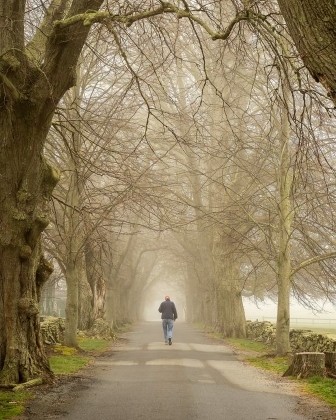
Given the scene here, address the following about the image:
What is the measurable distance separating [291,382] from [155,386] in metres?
2.74

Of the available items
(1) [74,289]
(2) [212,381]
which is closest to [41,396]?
(2) [212,381]

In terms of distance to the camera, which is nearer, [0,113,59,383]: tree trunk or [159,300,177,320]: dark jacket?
[0,113,59,383]: tree trunk

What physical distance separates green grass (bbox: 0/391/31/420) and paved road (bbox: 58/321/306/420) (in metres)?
0.60

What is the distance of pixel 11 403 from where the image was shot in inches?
309

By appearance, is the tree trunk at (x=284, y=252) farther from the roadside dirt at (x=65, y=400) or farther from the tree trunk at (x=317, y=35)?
the tree trunk at (x=317, y=35)

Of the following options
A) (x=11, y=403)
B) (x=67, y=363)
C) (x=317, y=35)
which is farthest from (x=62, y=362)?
(x=317, y=35)

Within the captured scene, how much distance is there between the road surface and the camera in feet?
24.6

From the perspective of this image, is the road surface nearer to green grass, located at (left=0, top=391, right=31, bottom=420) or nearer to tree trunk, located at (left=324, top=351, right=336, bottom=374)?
green grass, located at (left=0, top=391, right=31, bottom=420)

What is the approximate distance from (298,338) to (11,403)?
13.1 m

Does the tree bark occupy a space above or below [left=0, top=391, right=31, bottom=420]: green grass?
above

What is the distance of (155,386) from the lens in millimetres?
9914

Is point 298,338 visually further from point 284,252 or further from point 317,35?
point 317,35

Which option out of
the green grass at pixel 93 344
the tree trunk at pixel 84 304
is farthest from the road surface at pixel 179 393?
the tree trunk at pixel 84 304

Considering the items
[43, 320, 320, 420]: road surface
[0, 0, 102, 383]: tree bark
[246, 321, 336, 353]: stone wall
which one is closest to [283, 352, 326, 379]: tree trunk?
[43, 320, 320, 420]: road surface
